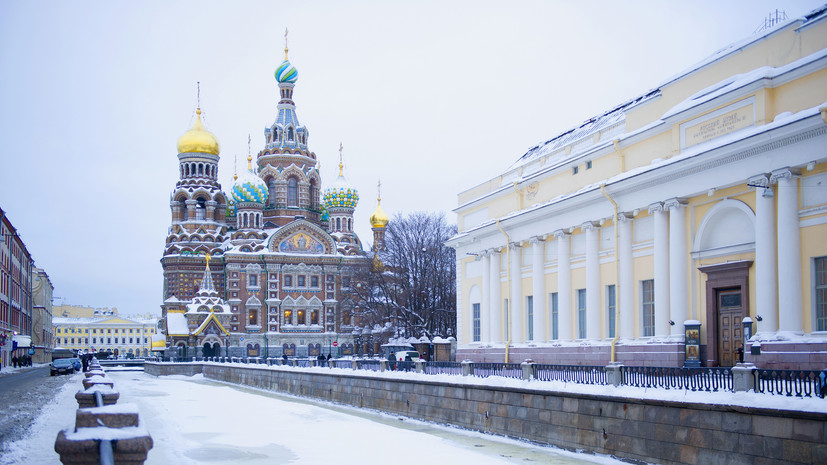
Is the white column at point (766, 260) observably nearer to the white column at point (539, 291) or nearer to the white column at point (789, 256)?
the white column at point (789, 256)

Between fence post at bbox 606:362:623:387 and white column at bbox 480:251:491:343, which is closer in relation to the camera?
fence post at bbox 606:362:623:387

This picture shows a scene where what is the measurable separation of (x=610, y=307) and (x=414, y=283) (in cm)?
3220

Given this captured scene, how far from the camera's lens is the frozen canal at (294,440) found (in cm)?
1616

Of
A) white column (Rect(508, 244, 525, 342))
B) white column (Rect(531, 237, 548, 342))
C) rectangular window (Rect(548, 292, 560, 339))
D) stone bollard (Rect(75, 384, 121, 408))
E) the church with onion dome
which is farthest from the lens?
the church with onion dome

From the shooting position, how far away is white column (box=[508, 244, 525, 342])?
3145cm

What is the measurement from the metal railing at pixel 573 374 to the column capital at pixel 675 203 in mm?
6459

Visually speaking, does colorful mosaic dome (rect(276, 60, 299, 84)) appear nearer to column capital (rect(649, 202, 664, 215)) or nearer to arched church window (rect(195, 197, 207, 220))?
arched church window (rect(195, 197, 207, 220))

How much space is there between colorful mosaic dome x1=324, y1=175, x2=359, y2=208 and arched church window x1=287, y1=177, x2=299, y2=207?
3031 mm

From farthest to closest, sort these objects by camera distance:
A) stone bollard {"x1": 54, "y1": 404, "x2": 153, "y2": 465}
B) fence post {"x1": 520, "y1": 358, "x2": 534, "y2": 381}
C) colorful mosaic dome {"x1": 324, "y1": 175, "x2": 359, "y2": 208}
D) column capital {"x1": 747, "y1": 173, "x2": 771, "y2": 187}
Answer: colorful mosaic dome {"x1": 324, "y1": 175, "x2": 359, "y2": 208}, fence post {"x1": 520, "y1": 358, "x2": 534, "y2": 381}, column capital {"x1": 747, "y1": 173, "x2": 771, "y2": 187}, stone bollard {"x1": 54, "y1": 404, "x2": 153, "y2": 465}

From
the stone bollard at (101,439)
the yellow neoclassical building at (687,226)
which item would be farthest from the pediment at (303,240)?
the stone bollard at (101,439)

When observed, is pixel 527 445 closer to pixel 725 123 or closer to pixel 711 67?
pixel 725 123

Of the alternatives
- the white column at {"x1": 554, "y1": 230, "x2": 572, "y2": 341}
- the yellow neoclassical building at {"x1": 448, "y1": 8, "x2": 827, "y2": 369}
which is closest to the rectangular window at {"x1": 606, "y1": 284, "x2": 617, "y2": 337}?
the yellow neoclassical building at {"x1": 448, "y1": 8, "x2": 827, "y2": 369}

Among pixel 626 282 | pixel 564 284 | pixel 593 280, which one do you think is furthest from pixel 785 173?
pixel 564 284

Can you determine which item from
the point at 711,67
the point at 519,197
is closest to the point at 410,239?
the point at 519,197
